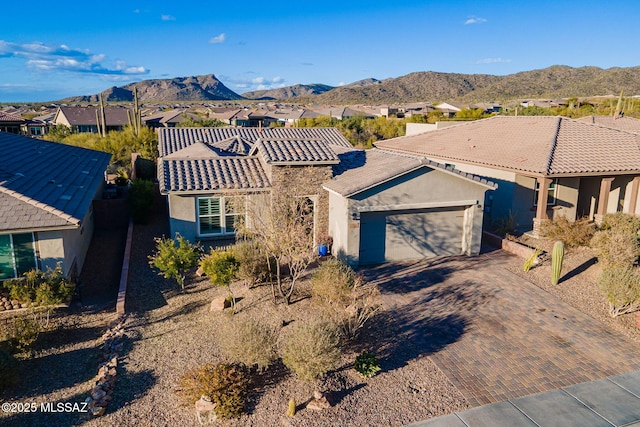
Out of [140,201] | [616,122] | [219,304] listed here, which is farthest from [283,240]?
[616,122]

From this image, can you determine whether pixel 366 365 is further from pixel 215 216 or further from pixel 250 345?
pixel 215 216

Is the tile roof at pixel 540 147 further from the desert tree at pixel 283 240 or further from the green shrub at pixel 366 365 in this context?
the green shrub at pixel 366 365

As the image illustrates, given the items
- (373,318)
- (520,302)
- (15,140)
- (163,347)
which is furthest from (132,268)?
(520,302)

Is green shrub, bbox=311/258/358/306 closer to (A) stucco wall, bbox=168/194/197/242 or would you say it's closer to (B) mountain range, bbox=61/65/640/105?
(A) stucco wall, bbox=168/194/197/242

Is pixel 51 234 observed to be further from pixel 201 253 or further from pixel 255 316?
pixel 255 316

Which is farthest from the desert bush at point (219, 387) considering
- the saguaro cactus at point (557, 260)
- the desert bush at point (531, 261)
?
the desert bush at point (531, 261)

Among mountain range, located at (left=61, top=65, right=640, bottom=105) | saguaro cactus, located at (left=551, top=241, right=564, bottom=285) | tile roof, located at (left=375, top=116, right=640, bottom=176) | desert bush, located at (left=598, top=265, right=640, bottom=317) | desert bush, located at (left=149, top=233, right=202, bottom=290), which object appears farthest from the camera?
mountain range, located at (left=61, top=65, right=640, bottom=105)

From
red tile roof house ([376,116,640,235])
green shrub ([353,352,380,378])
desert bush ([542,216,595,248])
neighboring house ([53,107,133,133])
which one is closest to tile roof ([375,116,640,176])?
red tile roof house ([376,116,640,235])
